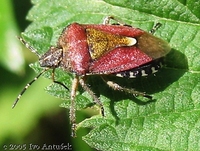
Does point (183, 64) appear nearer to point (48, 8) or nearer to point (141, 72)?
point (141, 72)

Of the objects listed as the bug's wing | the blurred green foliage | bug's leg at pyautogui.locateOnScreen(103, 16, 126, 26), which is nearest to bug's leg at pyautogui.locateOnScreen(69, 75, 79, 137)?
the bug's wing

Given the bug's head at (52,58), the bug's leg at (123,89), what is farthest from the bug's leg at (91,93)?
the bug's head at (52,58)

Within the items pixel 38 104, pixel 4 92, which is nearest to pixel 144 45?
pixel 38 104

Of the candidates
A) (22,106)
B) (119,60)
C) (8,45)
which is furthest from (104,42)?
(22,106)

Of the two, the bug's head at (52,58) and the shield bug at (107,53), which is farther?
the bug's head at (52,58)

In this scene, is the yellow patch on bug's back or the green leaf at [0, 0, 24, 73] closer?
the yellow patch on bug's back

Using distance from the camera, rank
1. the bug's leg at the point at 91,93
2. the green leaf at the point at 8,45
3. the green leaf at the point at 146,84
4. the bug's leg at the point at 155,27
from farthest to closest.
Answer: the green leaf at the point at 8,45, the bug's leg at the point at 155,27, the bug's leg at the point at 91,93, the green leaf at the point at 146,84

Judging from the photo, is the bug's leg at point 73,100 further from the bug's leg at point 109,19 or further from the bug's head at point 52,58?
the bug's leg at point 109,19

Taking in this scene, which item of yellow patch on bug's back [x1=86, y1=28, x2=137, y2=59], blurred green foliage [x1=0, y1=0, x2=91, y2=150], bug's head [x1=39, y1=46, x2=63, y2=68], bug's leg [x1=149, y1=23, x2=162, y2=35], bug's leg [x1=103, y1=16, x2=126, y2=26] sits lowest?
blurred green foliage [x1=0, y1=0, x2=91, y2=150]

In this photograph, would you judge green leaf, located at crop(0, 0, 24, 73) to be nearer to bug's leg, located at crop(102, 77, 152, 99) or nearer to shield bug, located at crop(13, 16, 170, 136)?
shield bug, located at crop(13, 16, 170, 136)
